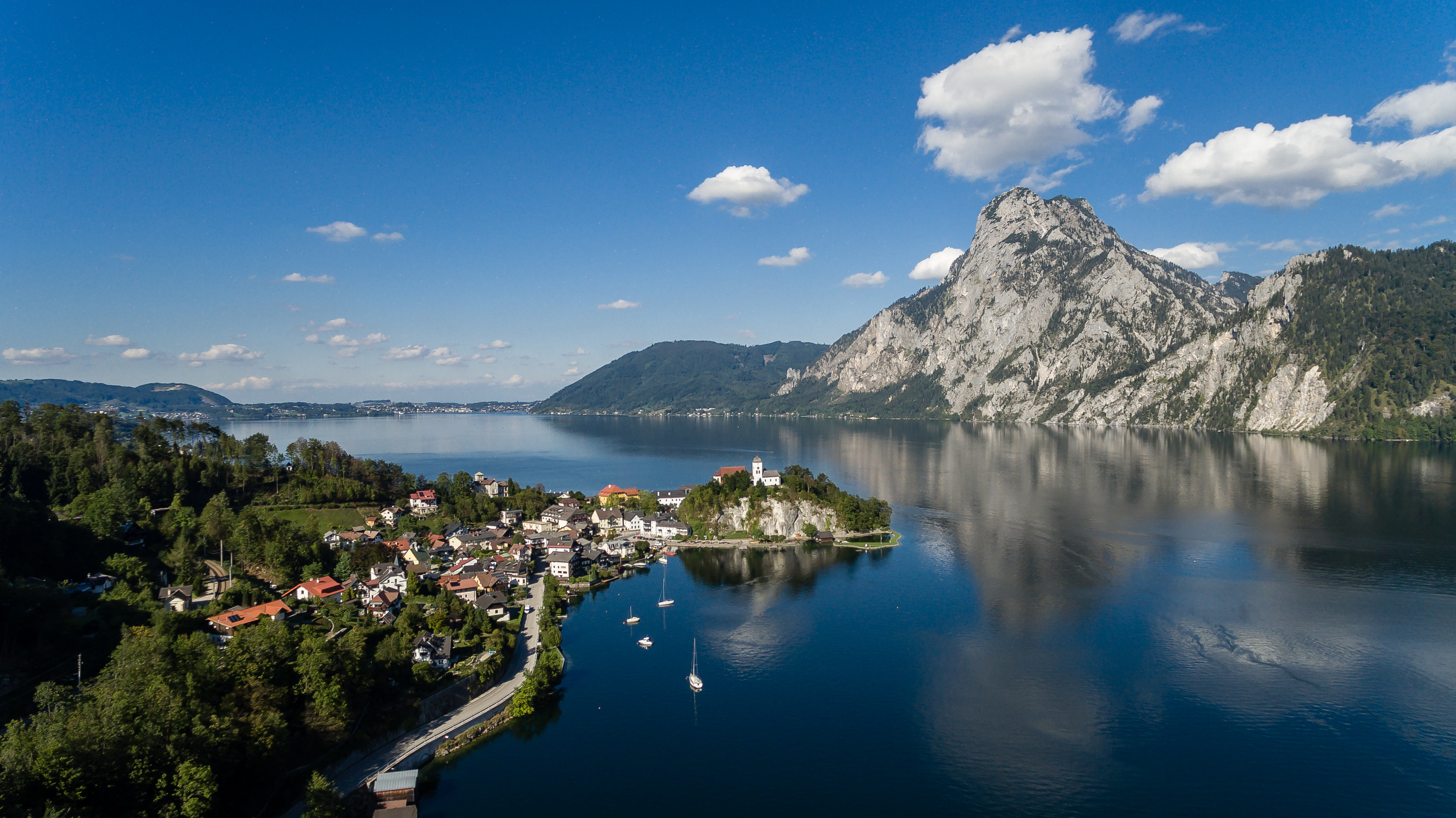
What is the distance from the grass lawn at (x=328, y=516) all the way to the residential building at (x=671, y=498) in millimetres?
27916

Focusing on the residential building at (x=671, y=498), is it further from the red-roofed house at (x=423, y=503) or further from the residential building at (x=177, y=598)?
the residential building at (x=177, y=598)

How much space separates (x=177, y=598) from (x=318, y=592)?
6.75 metres

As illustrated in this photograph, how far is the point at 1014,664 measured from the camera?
3400 centimetres

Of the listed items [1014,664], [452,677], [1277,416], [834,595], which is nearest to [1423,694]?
[1014,664]

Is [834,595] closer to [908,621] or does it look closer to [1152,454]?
[908,621]

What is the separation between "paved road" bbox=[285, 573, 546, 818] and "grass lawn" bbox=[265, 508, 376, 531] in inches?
1208

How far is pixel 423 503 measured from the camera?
219ft

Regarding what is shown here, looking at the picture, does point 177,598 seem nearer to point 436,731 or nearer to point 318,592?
point 318,592

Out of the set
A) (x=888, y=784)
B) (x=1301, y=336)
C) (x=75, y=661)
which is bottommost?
(x=888, y=784)

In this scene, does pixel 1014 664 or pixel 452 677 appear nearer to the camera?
pixel 452 677

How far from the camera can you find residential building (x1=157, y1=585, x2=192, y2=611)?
Result: 121ft

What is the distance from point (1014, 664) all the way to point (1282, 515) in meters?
51.2

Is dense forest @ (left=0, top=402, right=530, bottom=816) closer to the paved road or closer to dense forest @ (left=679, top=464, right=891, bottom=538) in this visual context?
the paved road

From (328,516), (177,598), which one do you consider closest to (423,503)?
(328,516)
